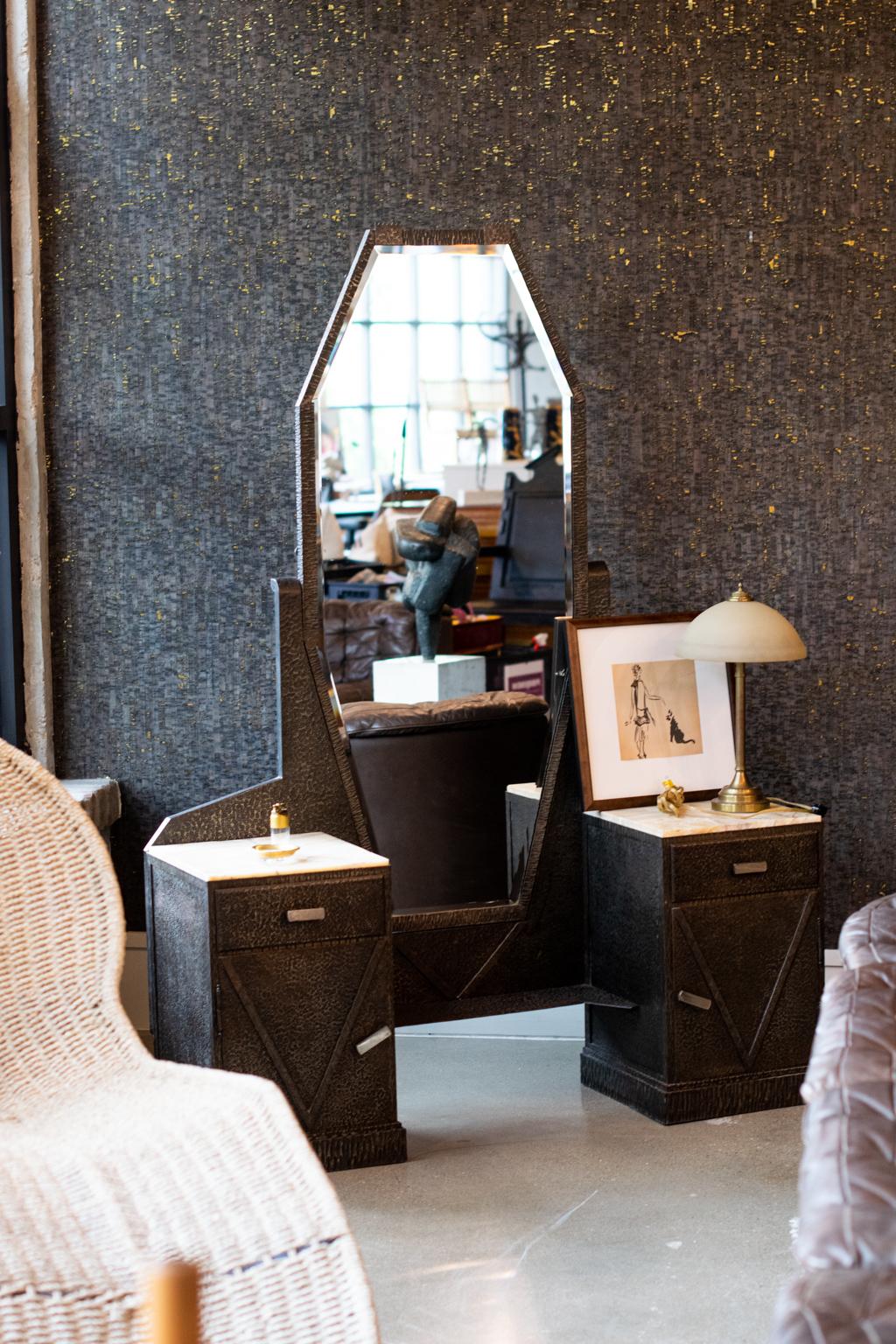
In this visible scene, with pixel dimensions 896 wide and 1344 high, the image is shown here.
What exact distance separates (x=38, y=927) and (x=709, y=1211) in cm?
134

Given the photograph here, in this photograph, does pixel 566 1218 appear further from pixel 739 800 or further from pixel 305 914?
pixel 739 800

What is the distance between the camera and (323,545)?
346 centimetres

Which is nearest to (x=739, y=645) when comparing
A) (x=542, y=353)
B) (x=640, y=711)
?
(x=640, y=711)

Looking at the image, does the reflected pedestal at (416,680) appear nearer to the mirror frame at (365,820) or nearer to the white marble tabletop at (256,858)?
the mirror frame at (365,820)

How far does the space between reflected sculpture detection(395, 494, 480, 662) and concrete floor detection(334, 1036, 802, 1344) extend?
1038 mm

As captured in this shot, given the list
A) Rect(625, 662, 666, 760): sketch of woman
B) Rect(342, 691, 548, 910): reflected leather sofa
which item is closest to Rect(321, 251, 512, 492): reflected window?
Rect(342, 691, 548, 910): reflected leather sofa

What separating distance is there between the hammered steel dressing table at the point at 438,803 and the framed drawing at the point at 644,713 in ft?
0.21

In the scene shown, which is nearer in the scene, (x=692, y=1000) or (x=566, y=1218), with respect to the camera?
(x=566, y=1218)

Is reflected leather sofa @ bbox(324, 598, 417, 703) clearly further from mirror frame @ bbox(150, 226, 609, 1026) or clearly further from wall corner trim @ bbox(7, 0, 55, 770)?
wall corner trim @ bbox(7, 0, 55, 770)

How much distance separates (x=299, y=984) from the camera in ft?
10.1

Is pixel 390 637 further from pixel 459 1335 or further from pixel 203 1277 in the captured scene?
pixel 203 1277

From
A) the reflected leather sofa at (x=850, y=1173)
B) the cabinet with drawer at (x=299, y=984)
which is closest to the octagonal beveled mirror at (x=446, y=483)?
the cabinet with drawer at (x=299, y=984)

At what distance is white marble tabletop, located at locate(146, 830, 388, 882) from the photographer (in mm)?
3053

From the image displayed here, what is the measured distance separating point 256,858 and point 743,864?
3.36ft
